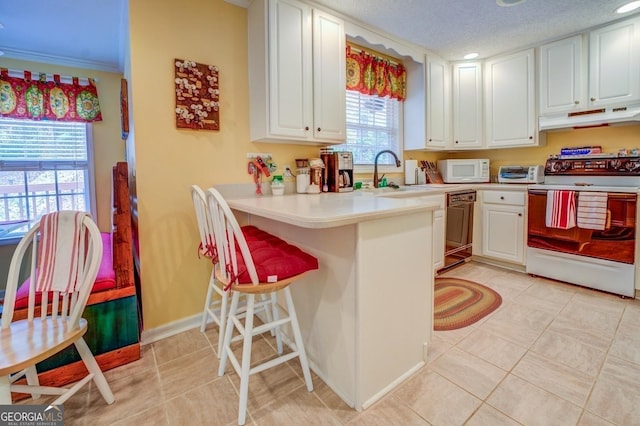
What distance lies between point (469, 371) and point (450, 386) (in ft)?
0.61

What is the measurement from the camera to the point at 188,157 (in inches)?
83.2

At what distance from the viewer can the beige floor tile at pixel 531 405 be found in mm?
1287

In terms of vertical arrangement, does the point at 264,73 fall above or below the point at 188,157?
above

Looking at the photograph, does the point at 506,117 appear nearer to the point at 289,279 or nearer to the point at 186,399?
the point at 289,279

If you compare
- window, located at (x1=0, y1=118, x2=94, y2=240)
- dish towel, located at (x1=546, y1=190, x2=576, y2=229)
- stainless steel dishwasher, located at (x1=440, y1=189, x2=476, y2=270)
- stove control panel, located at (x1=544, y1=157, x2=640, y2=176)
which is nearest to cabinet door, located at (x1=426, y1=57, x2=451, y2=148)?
stainless steel dishwasher, located at (x1=440, y1=189, x2=476, y2=270)

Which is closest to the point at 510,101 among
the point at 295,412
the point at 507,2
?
the point at 507,2

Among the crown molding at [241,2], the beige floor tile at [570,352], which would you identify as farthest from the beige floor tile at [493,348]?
the crown molding at [241,2]

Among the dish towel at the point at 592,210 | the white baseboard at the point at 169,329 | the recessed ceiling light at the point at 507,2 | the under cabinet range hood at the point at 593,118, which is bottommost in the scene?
the white baseboard at the point at 169,329

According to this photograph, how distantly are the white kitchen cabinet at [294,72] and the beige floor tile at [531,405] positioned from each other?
1.99 metres

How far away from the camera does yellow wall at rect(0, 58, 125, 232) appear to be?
3197mm

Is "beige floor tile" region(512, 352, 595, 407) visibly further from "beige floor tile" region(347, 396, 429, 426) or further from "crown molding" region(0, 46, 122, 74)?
"crown molding" region(0, 46, 122, 74)

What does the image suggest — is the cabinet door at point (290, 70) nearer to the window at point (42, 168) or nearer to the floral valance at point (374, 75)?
the floral valance at point (374, 75)

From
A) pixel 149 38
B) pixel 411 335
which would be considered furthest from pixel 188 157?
pixel 411 335

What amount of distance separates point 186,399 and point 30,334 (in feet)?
2.34
